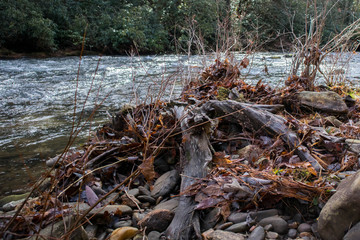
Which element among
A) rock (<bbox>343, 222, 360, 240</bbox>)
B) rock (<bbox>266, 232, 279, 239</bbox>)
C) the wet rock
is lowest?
the wet rock

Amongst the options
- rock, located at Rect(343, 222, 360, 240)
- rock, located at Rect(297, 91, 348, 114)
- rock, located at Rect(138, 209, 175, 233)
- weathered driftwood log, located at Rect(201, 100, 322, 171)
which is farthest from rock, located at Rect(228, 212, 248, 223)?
rock, located at Rect(297, 91, 348, 114)

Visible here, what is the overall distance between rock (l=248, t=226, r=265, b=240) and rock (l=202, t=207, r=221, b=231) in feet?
0.94

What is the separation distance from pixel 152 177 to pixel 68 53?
45.0ft

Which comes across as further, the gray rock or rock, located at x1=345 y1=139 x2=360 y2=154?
the gray rock

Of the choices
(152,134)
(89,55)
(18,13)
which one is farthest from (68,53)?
(152,134)

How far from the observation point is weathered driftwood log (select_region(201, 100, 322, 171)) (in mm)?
2652

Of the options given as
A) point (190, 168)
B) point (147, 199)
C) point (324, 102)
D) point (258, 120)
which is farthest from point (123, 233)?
point (324, 102)

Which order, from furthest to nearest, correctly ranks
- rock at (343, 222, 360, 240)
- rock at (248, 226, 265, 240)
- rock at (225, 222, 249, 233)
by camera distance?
rock at (225, 222, 249, 233) → rock at (248, 226, 265, 240) → rock at (343, 222, 360, 240)

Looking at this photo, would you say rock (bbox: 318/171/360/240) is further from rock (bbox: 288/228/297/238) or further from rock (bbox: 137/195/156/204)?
rock (bbox: 137/195/156/204)

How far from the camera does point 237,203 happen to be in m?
2.03

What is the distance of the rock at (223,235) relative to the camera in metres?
1.74

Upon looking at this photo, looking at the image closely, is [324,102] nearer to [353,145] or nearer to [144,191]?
[353,145]

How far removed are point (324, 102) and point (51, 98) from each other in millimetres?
5905

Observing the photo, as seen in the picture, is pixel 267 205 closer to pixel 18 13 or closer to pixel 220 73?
pixel 220 73
